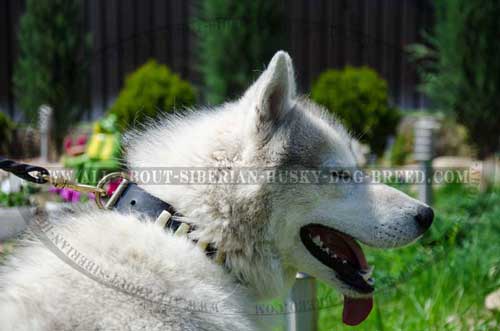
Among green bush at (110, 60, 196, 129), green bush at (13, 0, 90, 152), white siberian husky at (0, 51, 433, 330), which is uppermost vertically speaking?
green bush at (13, 0, 90, 152)

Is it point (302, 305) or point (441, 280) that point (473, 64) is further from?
point (302, 305)

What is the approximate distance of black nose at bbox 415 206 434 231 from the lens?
1940mm

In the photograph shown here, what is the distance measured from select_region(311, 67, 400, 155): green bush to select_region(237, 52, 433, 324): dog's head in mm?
3962

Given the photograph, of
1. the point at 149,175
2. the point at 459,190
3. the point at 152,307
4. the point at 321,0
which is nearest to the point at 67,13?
the point at 321,0

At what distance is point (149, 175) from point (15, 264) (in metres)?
0.52

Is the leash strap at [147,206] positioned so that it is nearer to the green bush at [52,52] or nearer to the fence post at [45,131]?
the fence post at [45,131]

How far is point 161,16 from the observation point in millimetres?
9383

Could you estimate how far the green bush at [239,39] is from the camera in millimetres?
3911

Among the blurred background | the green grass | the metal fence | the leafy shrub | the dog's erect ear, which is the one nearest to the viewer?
the dog's erect ear

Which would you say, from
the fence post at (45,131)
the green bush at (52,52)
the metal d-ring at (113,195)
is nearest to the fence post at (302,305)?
the metal d-ring at (113,195)

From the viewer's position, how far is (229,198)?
182 cm

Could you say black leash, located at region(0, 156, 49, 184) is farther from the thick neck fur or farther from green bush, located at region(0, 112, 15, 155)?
green bush, located at region(0, 112, 15, 155)

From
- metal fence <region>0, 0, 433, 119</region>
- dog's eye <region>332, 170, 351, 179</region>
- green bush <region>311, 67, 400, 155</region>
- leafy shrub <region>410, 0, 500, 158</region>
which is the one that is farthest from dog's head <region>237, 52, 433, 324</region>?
leafy shrub <region>410, 0, 500, 158</region>

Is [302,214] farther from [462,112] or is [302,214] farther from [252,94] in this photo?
[462,112]
